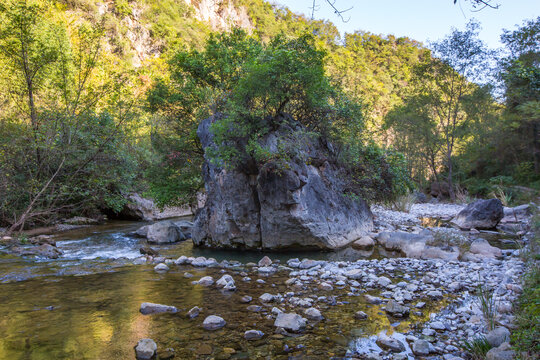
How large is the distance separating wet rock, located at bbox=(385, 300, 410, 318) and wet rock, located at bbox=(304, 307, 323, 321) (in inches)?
37.8

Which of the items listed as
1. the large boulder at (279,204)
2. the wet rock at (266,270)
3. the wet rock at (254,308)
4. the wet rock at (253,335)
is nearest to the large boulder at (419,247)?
the large boulder at (279,204)

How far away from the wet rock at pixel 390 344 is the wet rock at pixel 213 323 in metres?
1.86

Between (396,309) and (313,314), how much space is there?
3.69ft

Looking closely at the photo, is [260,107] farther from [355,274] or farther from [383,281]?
[383,281]

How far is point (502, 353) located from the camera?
101 inches

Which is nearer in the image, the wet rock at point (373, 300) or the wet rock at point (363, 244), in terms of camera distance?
the wet rock at point (373, 300)

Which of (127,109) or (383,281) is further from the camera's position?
(127,109)

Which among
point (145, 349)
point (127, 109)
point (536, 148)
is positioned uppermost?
point (127, 109)

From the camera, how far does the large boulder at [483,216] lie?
1160cm

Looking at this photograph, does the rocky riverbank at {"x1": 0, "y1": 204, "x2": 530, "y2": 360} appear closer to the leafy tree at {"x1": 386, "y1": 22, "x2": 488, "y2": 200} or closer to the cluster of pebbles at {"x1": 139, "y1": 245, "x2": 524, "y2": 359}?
the cluster of pebbles at {"x1": 139, "y1": 245, "x2": 524, "y2": 359}

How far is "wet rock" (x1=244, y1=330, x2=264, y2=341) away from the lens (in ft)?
11.5

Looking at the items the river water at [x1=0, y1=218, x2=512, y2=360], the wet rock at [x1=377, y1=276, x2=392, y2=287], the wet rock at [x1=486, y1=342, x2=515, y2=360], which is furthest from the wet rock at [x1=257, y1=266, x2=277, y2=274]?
the wet rock at [x1=486, y1=342, x2=515, y2=360]

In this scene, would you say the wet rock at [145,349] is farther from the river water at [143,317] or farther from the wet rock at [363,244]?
the wet rock at [363,244]

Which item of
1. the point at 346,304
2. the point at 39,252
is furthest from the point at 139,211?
the point at 346,304
